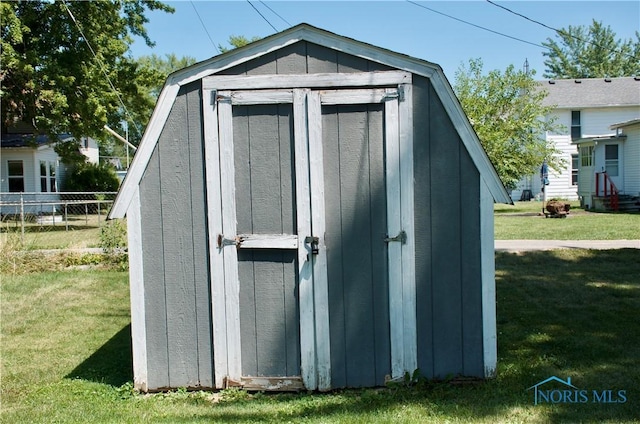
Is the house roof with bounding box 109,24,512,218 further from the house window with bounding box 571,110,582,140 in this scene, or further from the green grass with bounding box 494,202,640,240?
the house window with bounding box 571,110,582,140

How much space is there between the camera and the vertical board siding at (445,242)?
446 cm

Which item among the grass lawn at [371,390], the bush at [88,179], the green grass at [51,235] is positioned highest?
the bush at [88,179]

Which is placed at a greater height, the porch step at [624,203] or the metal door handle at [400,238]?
the metal door handle at [400,238]

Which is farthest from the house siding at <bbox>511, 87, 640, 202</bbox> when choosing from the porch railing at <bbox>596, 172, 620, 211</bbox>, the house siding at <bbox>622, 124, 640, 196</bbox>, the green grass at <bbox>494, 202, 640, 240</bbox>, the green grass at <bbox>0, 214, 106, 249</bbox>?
the green grass at <bbox>0, 214, 106, 249</bbox>

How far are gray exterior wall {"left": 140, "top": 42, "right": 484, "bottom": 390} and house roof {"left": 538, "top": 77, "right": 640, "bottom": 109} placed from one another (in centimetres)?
3046

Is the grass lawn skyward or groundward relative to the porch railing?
groundward

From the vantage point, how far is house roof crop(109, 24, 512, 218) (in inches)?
173

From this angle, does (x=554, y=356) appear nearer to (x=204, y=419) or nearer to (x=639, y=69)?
(x=204, y=419)

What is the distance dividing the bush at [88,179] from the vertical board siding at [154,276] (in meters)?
27.8

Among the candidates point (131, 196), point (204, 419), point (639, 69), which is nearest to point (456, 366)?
point (204, 419)

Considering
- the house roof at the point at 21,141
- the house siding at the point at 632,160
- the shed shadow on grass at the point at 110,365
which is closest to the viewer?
the shed shadow on grass at the point at 110,365

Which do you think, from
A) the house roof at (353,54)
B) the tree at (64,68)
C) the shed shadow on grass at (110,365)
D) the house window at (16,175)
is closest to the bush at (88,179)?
the house window at (16,175)

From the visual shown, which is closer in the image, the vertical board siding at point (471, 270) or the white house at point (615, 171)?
the vertical board siding at point (471, 270)
